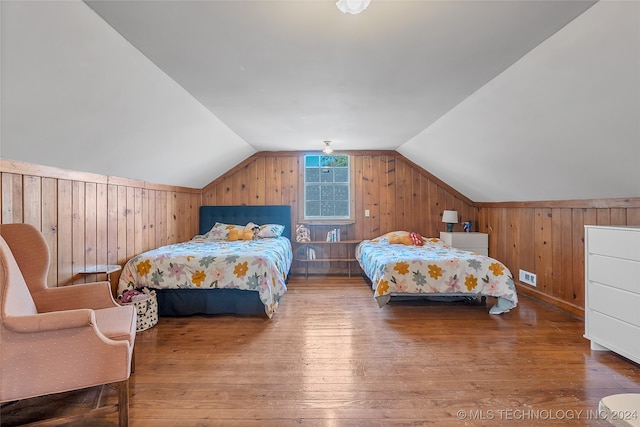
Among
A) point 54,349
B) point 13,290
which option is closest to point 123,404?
point 54,349

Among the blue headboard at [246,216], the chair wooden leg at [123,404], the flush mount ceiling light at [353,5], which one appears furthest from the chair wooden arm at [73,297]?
the blue headboard at [246,216]

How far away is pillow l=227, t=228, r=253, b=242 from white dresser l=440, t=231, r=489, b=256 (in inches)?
115

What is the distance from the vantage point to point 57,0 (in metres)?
1.28

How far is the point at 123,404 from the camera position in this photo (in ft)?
4.58

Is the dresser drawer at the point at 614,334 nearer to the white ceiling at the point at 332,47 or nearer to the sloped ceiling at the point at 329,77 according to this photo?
the sloped ceiling at the point at 329,77

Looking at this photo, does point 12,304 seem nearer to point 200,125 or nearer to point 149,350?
point 149,350

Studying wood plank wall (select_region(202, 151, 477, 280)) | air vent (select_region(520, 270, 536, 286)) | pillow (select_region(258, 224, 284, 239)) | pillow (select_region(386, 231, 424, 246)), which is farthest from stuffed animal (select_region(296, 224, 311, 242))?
air vent (select_region(520, 270, 536, 286))

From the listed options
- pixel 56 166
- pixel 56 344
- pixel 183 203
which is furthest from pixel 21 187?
pixel 183 203

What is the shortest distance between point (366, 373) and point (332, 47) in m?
2.06

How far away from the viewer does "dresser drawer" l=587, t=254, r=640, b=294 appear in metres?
1.87

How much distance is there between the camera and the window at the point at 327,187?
4906 mm

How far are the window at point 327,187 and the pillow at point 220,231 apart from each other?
120cm

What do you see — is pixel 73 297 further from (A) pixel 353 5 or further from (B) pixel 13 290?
(A) pixel 353 5

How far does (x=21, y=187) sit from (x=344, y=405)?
98.1 inches
